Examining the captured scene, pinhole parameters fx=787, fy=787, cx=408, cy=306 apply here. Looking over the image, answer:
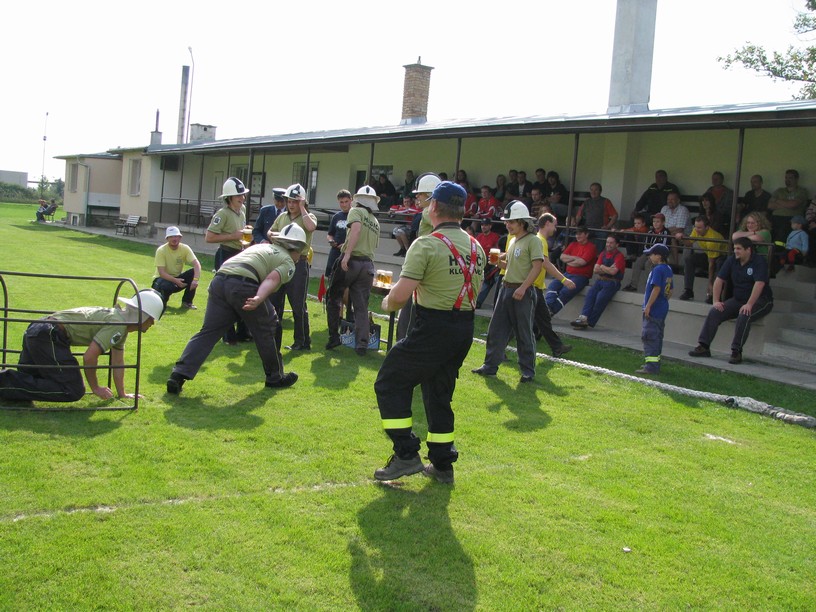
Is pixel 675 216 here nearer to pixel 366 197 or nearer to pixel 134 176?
pixel 366 197

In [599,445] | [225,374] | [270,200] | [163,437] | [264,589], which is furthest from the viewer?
[270,200]

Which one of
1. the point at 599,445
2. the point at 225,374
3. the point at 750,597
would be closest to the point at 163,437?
the point at 225,374

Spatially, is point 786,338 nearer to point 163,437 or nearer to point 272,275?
point 272,275

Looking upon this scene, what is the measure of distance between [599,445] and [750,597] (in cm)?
244

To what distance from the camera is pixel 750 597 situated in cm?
383

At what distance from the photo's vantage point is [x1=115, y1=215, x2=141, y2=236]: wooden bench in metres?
34.8

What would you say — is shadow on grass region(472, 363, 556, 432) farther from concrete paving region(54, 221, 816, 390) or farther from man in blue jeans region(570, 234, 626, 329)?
man in blue jeans region(570, 234, 626, 329)

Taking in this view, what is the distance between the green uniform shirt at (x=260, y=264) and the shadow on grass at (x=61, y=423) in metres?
1.53

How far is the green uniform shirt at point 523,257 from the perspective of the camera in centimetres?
836

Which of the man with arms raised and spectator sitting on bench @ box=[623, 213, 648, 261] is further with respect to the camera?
spectator sitting on bench @ box=[623, 213, 648, 261]

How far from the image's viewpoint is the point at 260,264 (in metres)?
6.86

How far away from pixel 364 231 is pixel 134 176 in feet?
103

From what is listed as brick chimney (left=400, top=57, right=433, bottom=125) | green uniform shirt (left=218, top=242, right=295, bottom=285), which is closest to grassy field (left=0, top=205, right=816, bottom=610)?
green uniform shirt (left=218, top=242, right=295, bottom=285)

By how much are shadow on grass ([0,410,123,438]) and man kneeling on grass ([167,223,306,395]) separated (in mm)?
818
